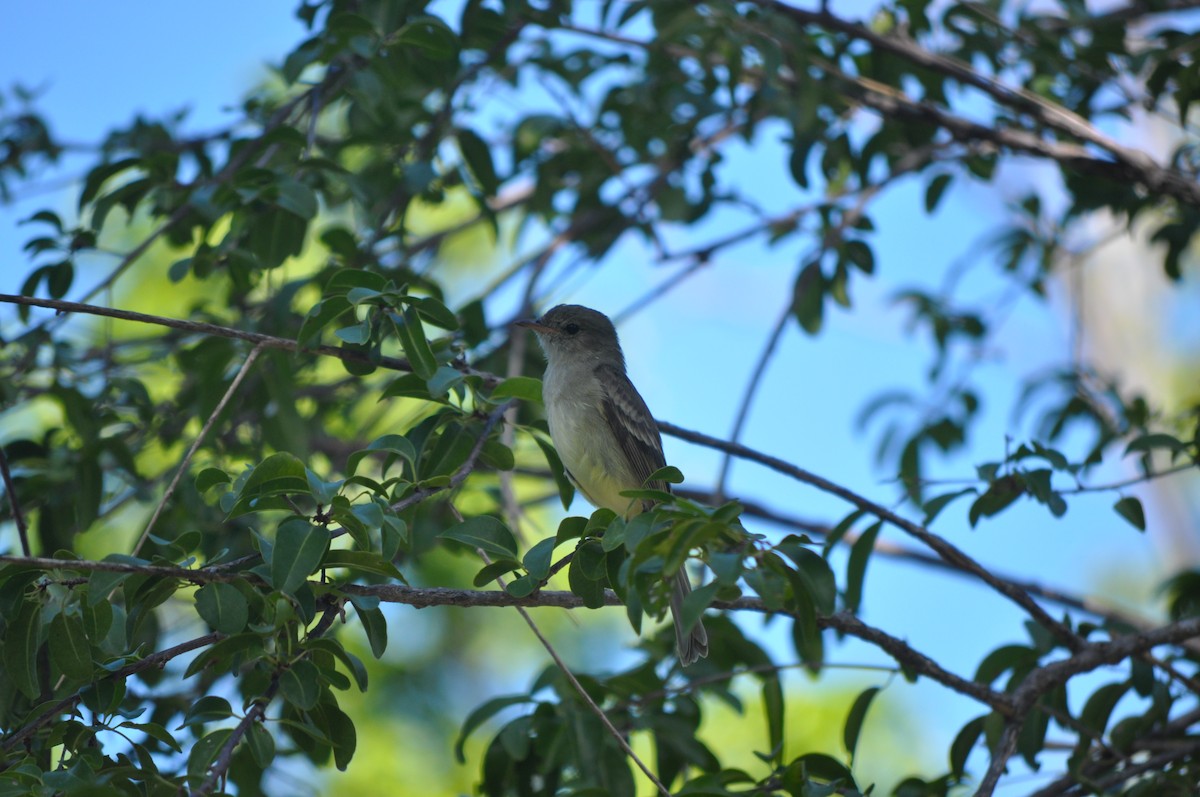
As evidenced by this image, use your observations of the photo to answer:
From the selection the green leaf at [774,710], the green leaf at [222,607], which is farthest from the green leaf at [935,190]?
the green leaf at [222,607]

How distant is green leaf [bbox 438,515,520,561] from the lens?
10.3ft

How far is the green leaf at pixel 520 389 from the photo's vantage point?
140 inches

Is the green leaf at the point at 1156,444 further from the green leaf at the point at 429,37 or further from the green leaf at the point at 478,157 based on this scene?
the green leaf at the point at 478,157

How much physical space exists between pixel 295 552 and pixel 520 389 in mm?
984

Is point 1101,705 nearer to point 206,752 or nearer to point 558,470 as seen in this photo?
point 558,470

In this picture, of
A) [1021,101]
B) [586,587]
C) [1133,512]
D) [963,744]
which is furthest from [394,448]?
[1021,101]

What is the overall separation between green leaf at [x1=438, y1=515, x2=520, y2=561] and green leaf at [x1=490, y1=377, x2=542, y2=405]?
47 centimetres

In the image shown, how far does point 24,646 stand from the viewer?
9.90 feet

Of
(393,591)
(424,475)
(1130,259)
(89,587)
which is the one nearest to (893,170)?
(424,475)

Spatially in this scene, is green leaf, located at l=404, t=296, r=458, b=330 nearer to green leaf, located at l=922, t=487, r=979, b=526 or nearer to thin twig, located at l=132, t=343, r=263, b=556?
thin twig, located at l=132, t=343, r=263, b=556

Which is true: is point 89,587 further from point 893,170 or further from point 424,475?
point 893,170

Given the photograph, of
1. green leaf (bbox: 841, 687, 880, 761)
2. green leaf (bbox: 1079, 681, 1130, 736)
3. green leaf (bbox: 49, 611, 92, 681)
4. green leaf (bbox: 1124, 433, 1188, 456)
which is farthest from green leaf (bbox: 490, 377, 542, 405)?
green leaf (bbox: 1079, 681, 1130, 736)

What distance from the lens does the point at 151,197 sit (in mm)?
5129

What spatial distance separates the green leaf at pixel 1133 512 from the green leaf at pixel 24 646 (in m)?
3.57
